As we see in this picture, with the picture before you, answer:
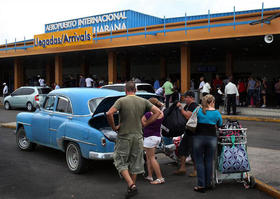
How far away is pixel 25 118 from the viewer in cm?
796

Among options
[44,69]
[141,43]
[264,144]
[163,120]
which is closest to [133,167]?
[163,120]

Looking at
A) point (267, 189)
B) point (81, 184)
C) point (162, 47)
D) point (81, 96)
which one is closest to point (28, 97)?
point (162, 47)

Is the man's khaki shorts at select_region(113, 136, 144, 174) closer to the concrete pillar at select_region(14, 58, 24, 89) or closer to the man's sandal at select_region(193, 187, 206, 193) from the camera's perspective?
the man's sandal at select_region(193, 187, 206, 193)

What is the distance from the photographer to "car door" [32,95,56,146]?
7156 millimetres

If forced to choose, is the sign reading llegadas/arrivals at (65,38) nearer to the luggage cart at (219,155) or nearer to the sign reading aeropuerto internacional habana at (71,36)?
the sign reading aeropuerto internacional habana at (71,36)

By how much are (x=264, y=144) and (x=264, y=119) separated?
588 centimetres

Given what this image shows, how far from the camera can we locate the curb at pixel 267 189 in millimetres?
4984

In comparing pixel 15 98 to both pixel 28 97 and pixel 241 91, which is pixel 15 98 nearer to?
pixel 28 97

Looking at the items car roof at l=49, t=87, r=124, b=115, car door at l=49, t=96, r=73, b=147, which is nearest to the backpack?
car roof at l=49, t=87, r=124, b=115

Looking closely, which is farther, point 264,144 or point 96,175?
point 264,144

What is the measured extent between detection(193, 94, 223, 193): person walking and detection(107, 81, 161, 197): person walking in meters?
0.76

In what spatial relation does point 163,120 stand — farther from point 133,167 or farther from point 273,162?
point 273,162

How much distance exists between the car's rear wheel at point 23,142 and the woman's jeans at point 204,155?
4859 millimetres

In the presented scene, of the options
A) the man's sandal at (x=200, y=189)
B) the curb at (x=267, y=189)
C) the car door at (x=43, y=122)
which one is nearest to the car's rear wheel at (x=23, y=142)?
the car door at (x=43, y=122)
